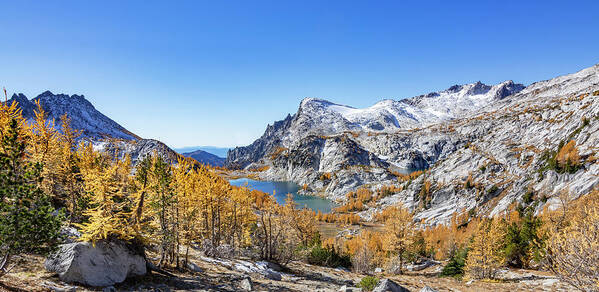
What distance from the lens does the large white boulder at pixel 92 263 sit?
1531 centimetres

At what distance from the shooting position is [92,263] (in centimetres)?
1591

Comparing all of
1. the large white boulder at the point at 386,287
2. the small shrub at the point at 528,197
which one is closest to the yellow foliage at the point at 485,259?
the large white boulder at the point at 386,287

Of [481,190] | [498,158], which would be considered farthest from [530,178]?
[498,158]

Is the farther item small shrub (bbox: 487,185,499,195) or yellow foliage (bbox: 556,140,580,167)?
small shrub (bbox: 487,185,499,195)

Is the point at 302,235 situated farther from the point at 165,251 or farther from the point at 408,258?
the point at 165,251

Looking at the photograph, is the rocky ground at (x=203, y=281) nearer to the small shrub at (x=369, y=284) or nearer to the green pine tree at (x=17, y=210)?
the small shrub at (x=369, y=284)

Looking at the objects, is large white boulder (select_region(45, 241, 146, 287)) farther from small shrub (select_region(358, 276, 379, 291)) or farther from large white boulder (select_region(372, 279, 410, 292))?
small shrub (select_region(358, 276, 379, 291))

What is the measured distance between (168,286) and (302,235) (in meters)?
50.7

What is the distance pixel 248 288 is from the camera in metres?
21.0

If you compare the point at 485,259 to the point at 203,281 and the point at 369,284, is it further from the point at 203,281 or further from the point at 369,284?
the point at 203,281

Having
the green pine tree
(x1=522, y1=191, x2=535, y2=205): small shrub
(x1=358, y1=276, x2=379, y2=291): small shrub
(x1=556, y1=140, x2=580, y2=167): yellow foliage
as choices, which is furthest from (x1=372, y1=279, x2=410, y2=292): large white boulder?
(x1=556, y1=140, x2=580, y2=167): yellow foliage

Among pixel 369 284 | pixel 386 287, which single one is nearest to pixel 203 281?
pixel 369 284

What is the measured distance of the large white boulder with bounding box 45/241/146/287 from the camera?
15.3 metres

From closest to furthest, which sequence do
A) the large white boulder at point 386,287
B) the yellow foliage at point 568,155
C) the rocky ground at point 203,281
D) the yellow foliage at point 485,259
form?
the rocky ground at point 203,281, the large white boulder at point 386,287, the yellow foliage at point 485,259, the yellow foliage at point 568,155
